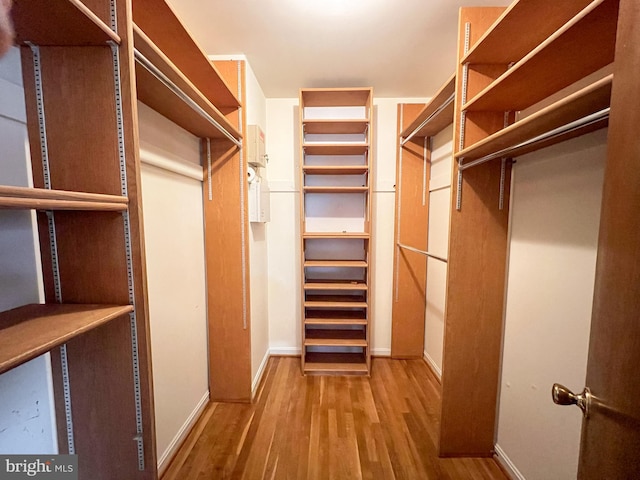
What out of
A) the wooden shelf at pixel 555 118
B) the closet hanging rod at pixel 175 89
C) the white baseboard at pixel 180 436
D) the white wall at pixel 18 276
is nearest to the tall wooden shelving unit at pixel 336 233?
the white baseboard at pixel 180 436

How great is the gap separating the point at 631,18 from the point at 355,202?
2224mm

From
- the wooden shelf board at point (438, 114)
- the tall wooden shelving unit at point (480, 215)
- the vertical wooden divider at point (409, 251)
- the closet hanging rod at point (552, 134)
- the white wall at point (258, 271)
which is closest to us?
the closet hanging rod at point (552, 134)

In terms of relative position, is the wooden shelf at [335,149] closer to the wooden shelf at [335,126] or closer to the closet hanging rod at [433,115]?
the wooden shelf at [335,126]

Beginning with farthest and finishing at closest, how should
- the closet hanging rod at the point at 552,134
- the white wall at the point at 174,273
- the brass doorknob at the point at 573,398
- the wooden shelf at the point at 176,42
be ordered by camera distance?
the white wall at the point at 174,273, the wooden shelf at the point at 176,42, the closet hanging rod at the point at 552,134, the brass doorknob at the point at 573,398

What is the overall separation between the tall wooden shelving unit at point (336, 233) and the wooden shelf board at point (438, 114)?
46cm

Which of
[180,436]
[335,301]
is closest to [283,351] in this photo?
[335,301]

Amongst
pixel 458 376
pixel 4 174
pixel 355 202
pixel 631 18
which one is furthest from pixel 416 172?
pixel 4 174

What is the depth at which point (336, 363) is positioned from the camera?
2562 millimetres

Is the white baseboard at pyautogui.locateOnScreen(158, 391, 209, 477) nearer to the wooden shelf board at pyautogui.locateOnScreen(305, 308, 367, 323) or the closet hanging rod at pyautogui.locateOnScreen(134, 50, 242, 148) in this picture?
the wooden shelf board at pyautogui.locateOnScreen(305, 308, 367, 323)

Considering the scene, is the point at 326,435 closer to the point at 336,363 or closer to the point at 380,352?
the point at 336,363

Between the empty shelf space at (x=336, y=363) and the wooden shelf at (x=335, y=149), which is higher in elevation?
the wooden shelf at (x=335, y=149)

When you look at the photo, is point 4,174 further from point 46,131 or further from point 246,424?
point 246,424

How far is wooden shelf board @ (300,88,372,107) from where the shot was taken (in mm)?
2271

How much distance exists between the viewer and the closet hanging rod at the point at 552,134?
0.72 m
